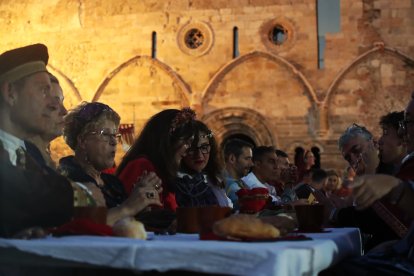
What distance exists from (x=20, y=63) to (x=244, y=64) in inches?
443

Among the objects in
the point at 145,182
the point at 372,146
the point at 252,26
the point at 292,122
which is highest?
the point at 252,26

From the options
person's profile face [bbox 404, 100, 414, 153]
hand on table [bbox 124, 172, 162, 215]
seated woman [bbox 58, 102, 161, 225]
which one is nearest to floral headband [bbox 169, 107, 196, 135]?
seated woman [bbox 58, 102, 161, 225]

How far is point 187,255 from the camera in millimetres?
1539

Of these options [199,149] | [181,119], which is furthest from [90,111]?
[199,149]

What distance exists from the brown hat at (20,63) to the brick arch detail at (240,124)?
1083 centimetres

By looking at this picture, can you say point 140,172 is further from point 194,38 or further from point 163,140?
point 194,38

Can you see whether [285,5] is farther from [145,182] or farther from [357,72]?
[145,182]

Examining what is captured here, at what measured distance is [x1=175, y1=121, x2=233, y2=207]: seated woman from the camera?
350 cm

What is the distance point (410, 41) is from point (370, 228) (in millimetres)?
10561

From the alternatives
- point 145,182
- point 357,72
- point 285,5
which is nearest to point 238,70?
point 285,5

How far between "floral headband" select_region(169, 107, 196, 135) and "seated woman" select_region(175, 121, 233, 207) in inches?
2.4

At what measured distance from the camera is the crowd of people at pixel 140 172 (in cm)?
195

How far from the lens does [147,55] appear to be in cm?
1395

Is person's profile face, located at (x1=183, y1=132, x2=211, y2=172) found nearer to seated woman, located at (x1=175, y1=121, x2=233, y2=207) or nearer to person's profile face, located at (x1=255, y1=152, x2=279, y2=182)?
seated woman, located at (x1=175, y1=121, x2=233, y2=207)
